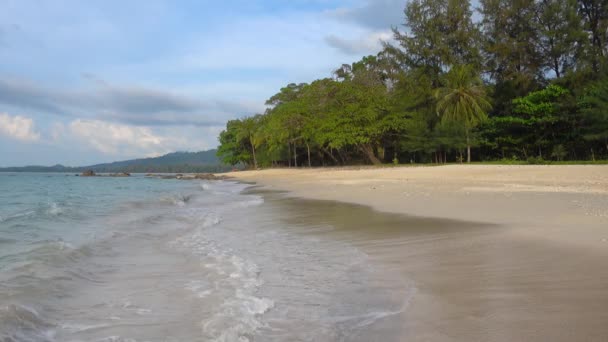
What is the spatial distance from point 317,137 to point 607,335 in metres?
38.8

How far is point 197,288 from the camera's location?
479 centimetres

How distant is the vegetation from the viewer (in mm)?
31531

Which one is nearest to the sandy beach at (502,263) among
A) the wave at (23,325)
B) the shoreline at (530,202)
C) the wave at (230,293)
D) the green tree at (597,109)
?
the shoreline at (530,202)

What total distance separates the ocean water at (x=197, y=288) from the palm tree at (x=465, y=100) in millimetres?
28484

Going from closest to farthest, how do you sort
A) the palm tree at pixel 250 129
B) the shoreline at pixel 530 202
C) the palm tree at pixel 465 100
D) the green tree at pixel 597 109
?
1. the shoreline at pixel 530 202
2. the green tree at pixel 597 109
3. the palm tree at pixel 465 100
4. the palm tree at pixel 250 129

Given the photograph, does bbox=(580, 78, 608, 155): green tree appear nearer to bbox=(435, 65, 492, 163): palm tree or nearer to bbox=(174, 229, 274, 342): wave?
bbox=(435, 65, 492, 163): palm tree

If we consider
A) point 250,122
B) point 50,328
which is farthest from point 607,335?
point 250,122

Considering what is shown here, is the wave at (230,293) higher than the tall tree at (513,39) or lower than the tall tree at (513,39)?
lower

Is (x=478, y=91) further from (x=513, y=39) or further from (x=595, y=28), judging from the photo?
(x=595, y=28)

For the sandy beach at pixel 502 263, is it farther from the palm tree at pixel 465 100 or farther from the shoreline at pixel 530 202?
the palm tree at pixel 465 100

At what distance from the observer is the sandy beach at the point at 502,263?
10.1ft

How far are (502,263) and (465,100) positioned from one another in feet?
103

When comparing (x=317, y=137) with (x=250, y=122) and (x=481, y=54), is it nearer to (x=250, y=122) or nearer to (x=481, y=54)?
(x=481, y=54)

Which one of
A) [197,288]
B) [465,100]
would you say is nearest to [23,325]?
[197,288]
